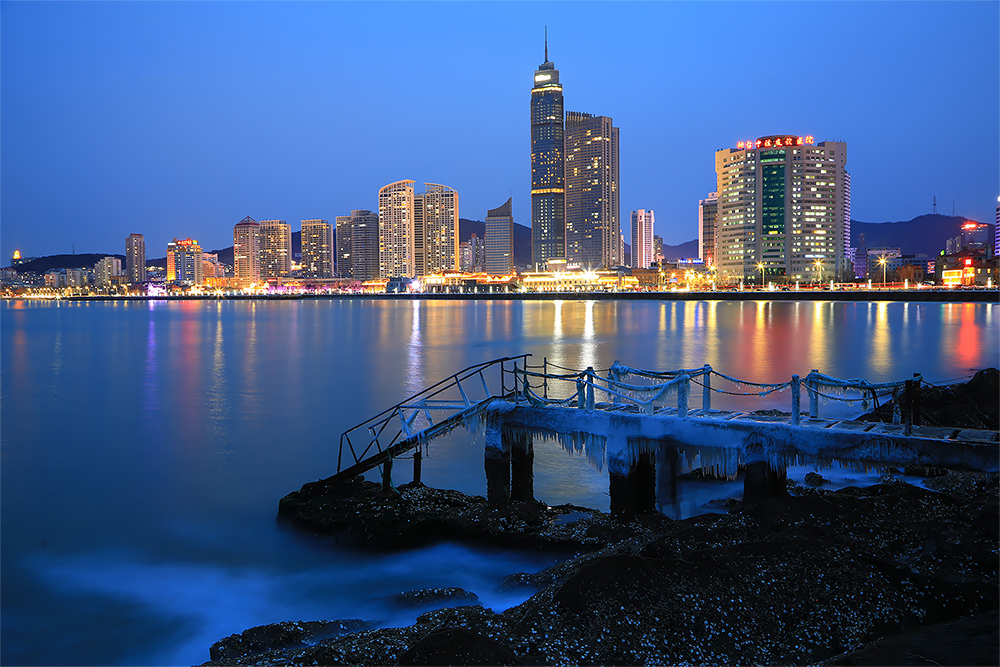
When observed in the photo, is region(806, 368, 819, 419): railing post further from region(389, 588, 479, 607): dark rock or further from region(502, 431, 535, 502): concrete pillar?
region(389, 588, 479, 607): dark rock

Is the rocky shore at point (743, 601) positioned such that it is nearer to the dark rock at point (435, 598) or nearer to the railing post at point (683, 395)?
the dark rock at point (435, 598)

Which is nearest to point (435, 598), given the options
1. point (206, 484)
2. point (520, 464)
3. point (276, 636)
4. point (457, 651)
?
point (276, 636)

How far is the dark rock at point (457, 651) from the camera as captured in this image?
27.0 feet

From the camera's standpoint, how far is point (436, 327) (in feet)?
337

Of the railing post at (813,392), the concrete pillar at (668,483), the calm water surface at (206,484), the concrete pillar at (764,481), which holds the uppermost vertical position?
the railing post at (813,392)

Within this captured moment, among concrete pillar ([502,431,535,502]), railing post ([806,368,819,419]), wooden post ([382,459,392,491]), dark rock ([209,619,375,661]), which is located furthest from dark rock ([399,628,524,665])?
railing post ([806,368,819,419])

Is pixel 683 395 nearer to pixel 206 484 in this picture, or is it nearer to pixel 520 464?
pixel 520 464

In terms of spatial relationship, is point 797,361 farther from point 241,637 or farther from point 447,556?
point 241,637

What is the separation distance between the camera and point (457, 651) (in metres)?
8.26

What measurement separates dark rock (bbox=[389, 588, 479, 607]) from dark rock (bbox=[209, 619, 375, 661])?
3.03ft

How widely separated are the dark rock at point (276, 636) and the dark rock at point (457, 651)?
11.2 feet

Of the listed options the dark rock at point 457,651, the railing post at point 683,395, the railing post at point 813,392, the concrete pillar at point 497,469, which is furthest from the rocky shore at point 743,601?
the concrete pillar at point 497,469

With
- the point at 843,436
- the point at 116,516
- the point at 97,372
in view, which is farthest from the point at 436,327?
the point at 843,436

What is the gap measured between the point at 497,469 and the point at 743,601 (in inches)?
311
